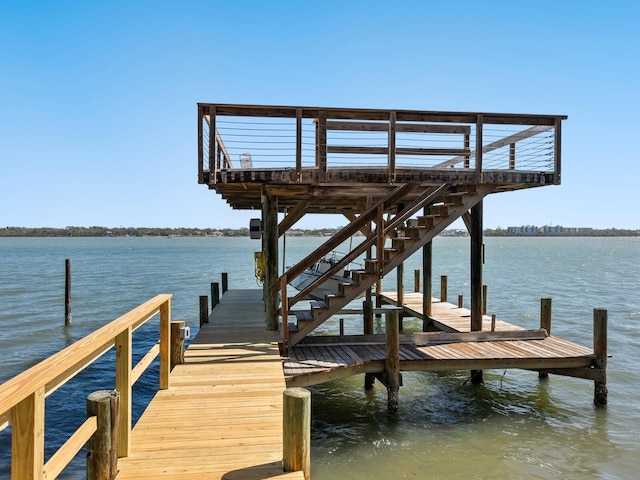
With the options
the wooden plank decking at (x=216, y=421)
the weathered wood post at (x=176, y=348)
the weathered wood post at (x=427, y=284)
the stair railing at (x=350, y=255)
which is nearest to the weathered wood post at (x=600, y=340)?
the stair railing at (x=350, y=255)

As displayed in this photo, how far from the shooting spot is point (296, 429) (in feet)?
14.0

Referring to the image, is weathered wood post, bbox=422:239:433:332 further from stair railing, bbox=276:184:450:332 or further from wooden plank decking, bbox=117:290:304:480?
wooden plank decking, bbox=117:290:304:480

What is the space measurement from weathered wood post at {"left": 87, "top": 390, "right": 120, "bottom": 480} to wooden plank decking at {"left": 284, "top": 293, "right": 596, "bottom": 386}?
4275mm

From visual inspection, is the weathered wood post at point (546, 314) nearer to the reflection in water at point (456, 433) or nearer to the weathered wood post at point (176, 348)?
the reflection in water at point (456, 433)

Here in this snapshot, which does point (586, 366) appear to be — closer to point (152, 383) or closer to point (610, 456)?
point (610, 456)

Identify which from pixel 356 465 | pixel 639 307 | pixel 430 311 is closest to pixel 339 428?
pixel 356 465

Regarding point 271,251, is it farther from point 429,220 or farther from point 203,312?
point 429,220

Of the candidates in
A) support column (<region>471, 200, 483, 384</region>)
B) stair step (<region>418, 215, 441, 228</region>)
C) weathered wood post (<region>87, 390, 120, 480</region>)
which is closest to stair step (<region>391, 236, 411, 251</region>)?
stair step (<region>418, 215, 441, 228</region>)

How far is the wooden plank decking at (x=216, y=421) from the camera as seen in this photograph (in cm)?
442

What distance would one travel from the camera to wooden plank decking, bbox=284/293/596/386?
8.75 m

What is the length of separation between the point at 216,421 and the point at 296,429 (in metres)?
1.72

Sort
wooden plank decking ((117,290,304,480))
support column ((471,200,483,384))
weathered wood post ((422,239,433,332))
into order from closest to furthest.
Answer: wooden plank decking ((117,290,304,480)) < support column ((471,200,483,384)) < weathered wood post ((422,239,433,332))

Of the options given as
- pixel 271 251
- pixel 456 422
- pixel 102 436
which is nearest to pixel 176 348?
pixel 271 251

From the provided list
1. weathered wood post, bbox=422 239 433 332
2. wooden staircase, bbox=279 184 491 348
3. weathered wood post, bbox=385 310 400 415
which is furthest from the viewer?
weathered wood post, bbox=422 239 433 332
